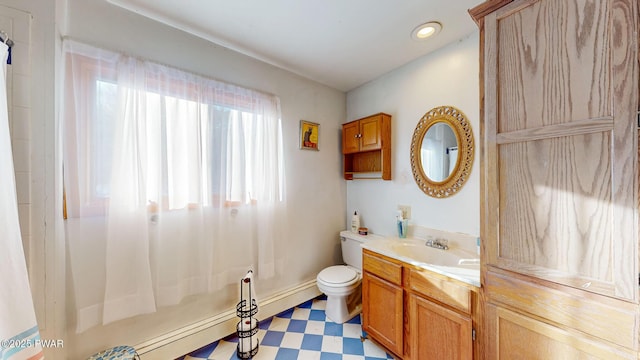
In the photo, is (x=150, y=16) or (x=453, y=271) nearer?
(x=453, y=271)

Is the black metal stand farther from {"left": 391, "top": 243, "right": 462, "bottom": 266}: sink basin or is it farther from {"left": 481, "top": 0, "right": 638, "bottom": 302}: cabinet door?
{"left": 481, "top": 0, "right": 638, "bottom": 302}: cabinet door

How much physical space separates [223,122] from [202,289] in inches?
49.0

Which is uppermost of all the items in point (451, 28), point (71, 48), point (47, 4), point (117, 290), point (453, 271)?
point (451, 28)

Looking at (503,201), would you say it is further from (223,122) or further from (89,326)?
(89,326)

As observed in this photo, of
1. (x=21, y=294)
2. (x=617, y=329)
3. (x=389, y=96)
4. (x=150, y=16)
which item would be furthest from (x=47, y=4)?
(x=617, y=329)

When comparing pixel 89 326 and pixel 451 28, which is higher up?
pixel 451 28

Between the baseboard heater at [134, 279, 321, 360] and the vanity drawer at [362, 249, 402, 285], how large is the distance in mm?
911

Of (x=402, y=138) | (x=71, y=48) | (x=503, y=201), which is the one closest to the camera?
(x=503, y=201)

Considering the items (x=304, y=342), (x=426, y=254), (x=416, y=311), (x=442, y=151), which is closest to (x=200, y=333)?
(x=304, y=342)

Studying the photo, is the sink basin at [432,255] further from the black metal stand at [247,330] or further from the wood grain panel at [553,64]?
the black metal stand at [247,330]

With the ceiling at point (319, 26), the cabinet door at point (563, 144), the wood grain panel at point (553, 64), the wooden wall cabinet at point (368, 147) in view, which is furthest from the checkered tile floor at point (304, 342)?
the ceiling at point (319, 26)

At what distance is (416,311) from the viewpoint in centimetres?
138

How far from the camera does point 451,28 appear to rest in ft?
5.08

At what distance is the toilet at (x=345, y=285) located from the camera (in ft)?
6.20
